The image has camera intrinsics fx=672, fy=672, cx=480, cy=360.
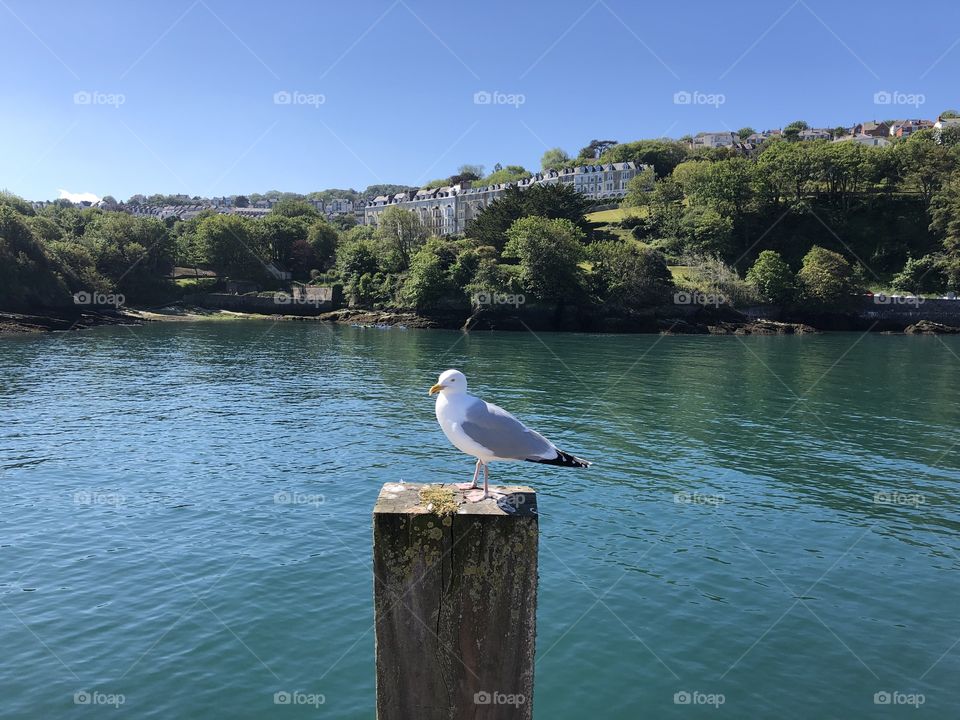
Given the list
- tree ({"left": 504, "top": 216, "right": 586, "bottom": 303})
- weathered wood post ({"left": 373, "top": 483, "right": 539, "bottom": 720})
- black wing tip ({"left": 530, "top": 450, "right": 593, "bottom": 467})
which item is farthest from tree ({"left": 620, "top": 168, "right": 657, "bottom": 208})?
weathered wood post ({"left": 373, "top": 483, "right": 539, "bottom": 720})

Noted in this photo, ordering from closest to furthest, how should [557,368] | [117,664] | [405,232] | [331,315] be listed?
[117,664], [557,368], [331,315], [405,232]

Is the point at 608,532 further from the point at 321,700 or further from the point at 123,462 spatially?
the point at 123,462

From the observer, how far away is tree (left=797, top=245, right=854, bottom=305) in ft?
338

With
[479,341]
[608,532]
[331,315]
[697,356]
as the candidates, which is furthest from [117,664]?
[331,315]

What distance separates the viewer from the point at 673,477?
23.5 metres

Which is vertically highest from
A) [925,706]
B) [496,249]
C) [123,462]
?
[496,249]

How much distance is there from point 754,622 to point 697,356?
51744 millimetres

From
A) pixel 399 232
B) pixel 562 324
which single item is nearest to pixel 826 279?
pixel 562 324

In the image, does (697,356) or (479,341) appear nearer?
(697,356)

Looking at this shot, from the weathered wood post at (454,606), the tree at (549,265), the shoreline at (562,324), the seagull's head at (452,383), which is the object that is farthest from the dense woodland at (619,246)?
the weathered wood post at (454,606)

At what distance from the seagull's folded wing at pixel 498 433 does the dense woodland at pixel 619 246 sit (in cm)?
9272

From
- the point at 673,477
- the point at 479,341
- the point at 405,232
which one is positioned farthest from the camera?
the point at 405,232

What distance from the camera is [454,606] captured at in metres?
5.47

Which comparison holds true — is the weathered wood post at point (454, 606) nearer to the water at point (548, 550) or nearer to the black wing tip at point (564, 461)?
the black wing tip at point (564, 461)
